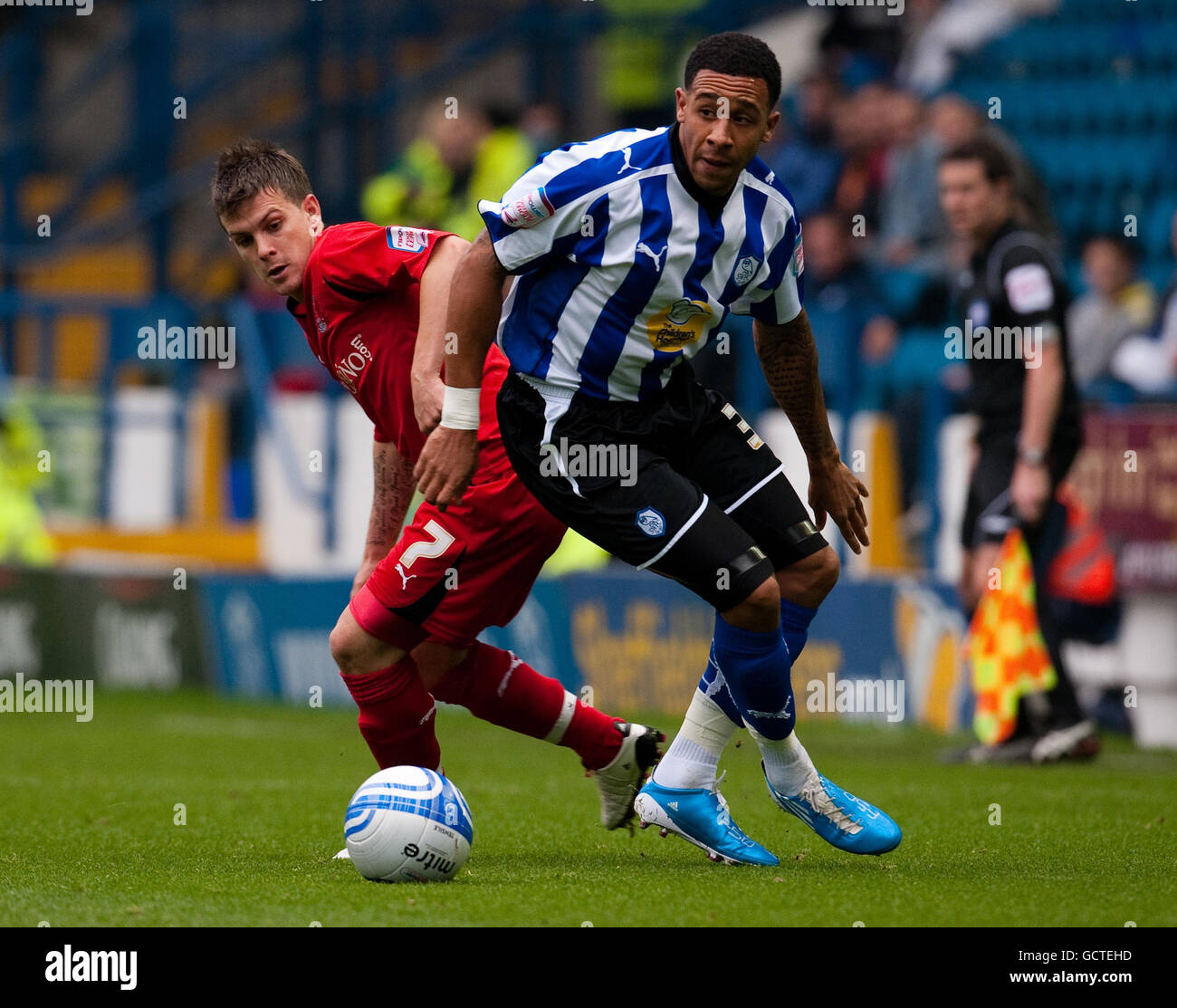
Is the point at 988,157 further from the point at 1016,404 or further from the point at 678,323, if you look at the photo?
the point at 678,323

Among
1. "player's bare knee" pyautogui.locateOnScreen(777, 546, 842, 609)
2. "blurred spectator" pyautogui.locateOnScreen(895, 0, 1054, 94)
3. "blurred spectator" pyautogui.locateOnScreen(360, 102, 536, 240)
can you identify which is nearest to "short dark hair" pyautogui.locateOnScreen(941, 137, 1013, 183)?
"player's bare knee" pyautogui.locateOnScreen(777, 546, 842, 609)

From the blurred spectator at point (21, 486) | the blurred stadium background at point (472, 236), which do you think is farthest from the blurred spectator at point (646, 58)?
the blurred spectator at point (21, 486)

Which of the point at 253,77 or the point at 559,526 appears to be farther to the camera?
the point at 253,77

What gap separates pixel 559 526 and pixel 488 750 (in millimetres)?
4078

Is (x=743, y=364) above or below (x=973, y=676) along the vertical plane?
above

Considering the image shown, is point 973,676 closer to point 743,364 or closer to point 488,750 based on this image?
point 488,750

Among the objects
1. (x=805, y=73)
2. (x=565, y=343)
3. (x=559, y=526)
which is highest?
(x=805, y=73)

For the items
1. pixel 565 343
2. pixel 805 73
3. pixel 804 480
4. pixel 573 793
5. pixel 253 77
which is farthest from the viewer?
pixel 253 77

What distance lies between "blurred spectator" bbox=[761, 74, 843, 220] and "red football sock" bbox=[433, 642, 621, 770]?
7.85m

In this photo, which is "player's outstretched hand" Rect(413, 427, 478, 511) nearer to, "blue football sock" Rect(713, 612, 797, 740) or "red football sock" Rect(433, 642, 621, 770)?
"blue football sock" Rect(713, 612, 797, 740)

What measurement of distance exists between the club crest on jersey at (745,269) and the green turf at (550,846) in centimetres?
157

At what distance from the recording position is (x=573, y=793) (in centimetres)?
756

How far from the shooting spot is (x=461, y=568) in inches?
218
